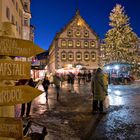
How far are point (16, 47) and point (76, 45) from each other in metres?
71.6

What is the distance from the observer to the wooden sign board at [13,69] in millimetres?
4320

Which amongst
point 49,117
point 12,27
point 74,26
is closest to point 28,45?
point 12,27

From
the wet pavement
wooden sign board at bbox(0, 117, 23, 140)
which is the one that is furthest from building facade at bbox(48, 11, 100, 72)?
wooden sign board at bbox(0, 117, 23, 140)

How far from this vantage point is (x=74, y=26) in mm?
73875

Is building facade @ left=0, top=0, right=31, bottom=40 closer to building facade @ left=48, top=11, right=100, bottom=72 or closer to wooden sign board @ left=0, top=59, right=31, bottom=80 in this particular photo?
wooden sign board @ left=0, top=59, right=31, bottom=80

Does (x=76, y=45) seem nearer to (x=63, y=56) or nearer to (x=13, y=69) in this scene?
(x=63, y=56)

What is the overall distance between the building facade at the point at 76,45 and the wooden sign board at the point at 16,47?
68.4 meters

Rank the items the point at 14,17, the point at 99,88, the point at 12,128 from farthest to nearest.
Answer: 1. the point at 14,17
2. the point at 99,88
3. the point at 12,128

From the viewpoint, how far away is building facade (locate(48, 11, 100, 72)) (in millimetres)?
74000

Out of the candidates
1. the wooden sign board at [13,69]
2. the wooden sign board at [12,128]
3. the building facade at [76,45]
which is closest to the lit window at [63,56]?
the building facade at [76,45]

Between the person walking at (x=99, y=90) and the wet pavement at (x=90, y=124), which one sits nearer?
the wet pavement at (x=90, y=124)

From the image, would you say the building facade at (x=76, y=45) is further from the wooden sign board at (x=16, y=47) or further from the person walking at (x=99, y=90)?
the wooden sign board at (x=16, y=47)

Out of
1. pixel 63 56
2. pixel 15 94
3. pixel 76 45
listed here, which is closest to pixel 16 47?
pixel 15 94

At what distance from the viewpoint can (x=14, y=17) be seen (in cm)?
4141
